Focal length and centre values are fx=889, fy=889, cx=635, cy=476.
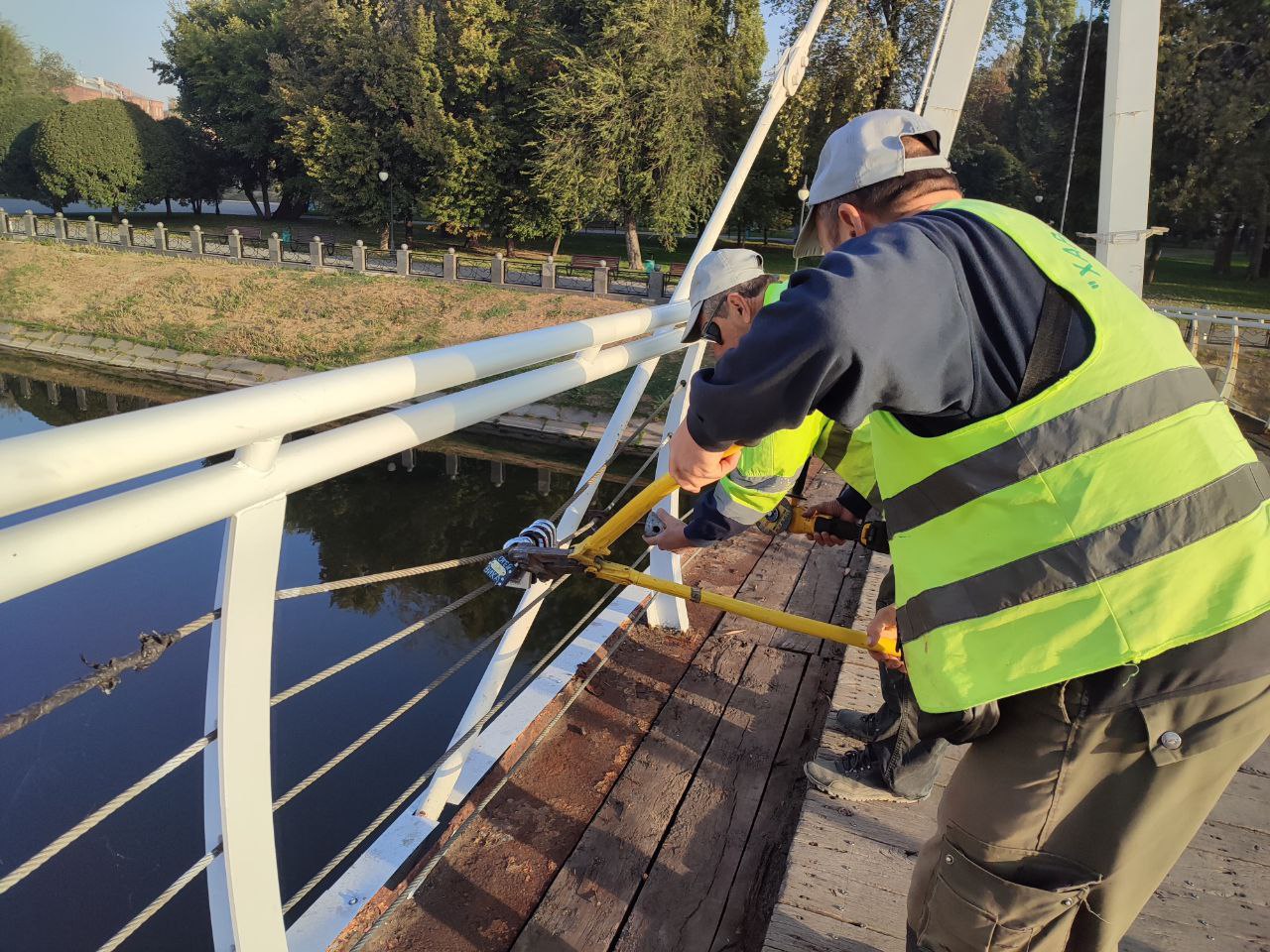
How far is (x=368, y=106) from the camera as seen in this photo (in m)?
27.6

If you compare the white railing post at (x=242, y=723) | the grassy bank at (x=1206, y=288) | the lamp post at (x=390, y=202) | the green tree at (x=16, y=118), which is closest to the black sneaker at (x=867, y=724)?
the white railing post at (x=242, y=723)

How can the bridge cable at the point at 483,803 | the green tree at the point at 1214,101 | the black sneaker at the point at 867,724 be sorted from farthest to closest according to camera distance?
the green tree at the point at 1214,101, the black sneaker at the point at 867,724, the bridge cable at the point at 483,803

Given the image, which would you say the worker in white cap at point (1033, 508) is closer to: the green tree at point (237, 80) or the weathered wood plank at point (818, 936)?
the weathered wood plank at point (818, 936)

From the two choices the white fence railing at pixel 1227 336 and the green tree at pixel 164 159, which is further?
the green tree at pixel 164 159

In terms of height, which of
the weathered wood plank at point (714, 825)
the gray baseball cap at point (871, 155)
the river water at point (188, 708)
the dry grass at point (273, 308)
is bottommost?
the river water at point (188, 708)

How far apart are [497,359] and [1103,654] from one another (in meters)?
1.12

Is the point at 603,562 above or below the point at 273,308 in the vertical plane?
above

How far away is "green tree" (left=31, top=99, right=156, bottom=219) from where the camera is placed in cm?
3212

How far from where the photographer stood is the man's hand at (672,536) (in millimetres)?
2445

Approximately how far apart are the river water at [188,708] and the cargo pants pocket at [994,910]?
162 inches

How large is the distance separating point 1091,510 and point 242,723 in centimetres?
115

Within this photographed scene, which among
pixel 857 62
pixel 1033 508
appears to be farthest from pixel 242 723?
pixel 857 62

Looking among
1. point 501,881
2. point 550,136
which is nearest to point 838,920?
point 501,881

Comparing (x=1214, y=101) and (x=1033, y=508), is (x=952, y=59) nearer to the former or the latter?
(x=1033, y=508)
